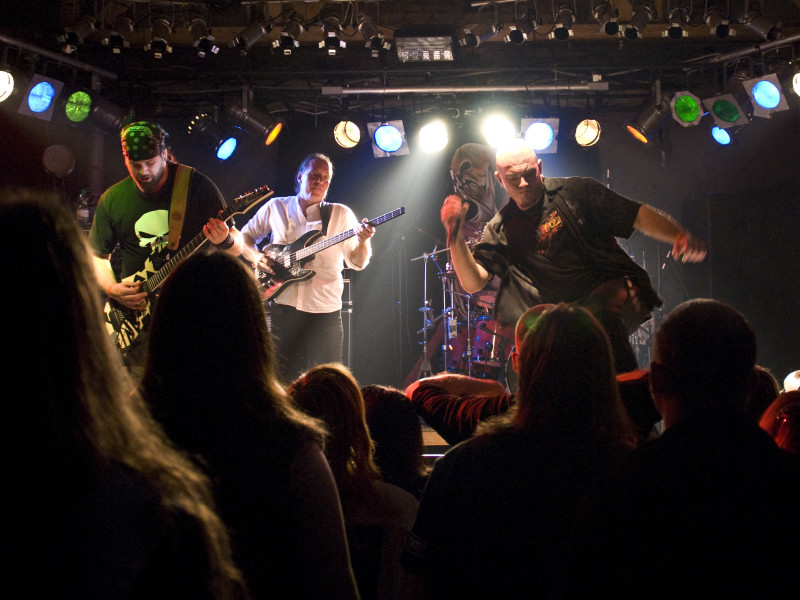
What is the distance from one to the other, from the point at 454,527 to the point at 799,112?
8.39m

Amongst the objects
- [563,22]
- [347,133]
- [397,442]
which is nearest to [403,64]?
[347,133]

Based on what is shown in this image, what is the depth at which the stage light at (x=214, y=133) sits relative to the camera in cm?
773

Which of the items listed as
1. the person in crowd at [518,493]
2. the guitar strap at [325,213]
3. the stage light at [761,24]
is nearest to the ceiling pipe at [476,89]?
the guitar strap at [325,213]

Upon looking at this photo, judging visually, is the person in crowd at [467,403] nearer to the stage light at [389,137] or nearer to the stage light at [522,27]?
the stage light at [522,27]

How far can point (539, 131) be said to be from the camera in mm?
8016

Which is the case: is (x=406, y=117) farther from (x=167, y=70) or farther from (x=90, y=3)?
(x=90, y=3)

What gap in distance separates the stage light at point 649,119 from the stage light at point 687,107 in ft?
0.43

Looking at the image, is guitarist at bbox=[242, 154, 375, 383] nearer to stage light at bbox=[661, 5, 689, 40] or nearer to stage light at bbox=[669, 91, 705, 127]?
stage light at bbox=[661, 5, 689, 40]

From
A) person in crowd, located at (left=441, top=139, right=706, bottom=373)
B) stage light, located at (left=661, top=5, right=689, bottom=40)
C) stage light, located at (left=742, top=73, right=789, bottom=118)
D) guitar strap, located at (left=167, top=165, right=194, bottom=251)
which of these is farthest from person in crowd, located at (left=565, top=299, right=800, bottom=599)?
stage light, located at (left=742, top=73, right=789, bottom=118)

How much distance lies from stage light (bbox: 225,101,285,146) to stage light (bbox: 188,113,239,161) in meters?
0.19

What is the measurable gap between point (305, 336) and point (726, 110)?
4.84 meters

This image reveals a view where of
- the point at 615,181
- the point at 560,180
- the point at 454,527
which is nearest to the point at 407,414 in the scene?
the point at 454,527

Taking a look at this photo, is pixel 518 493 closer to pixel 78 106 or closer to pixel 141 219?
pixel 141 219

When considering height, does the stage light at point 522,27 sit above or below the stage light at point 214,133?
above
